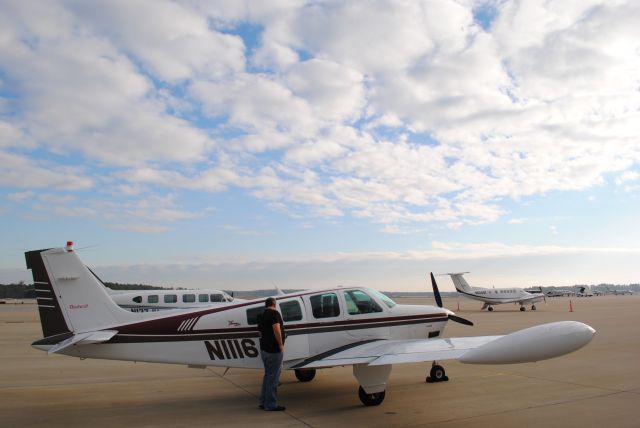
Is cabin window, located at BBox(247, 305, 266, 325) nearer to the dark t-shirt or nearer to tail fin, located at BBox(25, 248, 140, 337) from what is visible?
the dark t-shirt

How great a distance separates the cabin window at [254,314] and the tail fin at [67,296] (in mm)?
2030

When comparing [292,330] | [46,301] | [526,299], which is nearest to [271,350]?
[292,330]

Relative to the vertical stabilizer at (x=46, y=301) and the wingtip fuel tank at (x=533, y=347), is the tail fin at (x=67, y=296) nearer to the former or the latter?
the vertical stabilizer at (x=46, y=301)

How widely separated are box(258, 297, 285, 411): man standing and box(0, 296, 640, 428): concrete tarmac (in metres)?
0.28

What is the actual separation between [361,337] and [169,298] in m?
16.3

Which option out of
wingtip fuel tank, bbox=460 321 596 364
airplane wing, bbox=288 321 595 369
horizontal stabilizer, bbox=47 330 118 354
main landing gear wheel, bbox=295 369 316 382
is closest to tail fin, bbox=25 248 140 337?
horizontal stabilizer, bbox=47 330 118 354

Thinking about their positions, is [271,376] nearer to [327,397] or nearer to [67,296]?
[327,397]

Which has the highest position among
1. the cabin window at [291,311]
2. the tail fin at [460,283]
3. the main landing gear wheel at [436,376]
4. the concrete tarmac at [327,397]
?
the tail fin at [460,283]

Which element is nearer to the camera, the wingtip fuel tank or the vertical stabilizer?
the wingtip fuel tank

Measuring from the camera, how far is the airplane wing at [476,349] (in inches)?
228

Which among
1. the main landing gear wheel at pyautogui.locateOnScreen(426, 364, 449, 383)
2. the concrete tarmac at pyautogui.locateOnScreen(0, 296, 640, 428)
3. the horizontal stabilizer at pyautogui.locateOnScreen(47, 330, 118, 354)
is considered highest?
the horizontal stabilizer at pyautogui.locateOnScreen(47, 330, 118, 354)

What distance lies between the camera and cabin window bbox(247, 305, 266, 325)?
8.03 m

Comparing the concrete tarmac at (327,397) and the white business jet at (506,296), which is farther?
the white business jet at (506,296)

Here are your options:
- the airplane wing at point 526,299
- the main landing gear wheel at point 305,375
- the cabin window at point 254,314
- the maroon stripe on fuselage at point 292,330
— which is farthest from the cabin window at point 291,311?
the airplane wing at point 526,299
